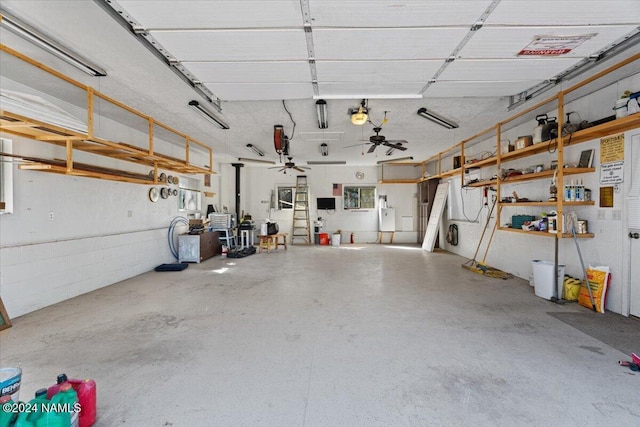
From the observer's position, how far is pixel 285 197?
10859 mm

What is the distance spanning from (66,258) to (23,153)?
5.04 feet

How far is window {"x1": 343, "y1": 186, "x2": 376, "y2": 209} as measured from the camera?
10812 millimetres

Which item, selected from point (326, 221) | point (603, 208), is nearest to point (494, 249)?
point (603, 208)

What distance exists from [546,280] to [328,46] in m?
4.38

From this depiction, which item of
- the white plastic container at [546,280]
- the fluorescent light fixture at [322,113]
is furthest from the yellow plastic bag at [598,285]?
the fluorescent light fixture at [322,113]

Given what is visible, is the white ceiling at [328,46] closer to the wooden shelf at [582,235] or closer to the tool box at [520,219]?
the tool box at [520,219]

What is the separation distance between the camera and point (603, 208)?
368 cm

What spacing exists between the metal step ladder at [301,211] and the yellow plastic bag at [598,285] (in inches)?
313

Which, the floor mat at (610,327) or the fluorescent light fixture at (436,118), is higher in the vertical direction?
the fluorescent light fixture at (436,118)

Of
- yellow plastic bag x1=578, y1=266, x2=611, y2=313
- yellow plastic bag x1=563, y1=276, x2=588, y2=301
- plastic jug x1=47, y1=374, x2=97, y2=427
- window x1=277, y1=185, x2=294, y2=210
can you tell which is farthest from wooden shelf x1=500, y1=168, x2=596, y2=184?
window x1=277, y1=185, x2=294, y2=210

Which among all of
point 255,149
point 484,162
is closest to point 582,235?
point 484,162

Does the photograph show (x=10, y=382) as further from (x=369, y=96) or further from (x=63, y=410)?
(x=369, y=96)

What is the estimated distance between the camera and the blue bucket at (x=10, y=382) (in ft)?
4.86

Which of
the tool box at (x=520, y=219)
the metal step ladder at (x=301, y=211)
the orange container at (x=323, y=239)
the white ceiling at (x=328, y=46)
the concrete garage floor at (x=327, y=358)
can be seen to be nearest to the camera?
the concrete garage floor at (x=327, y=358)
